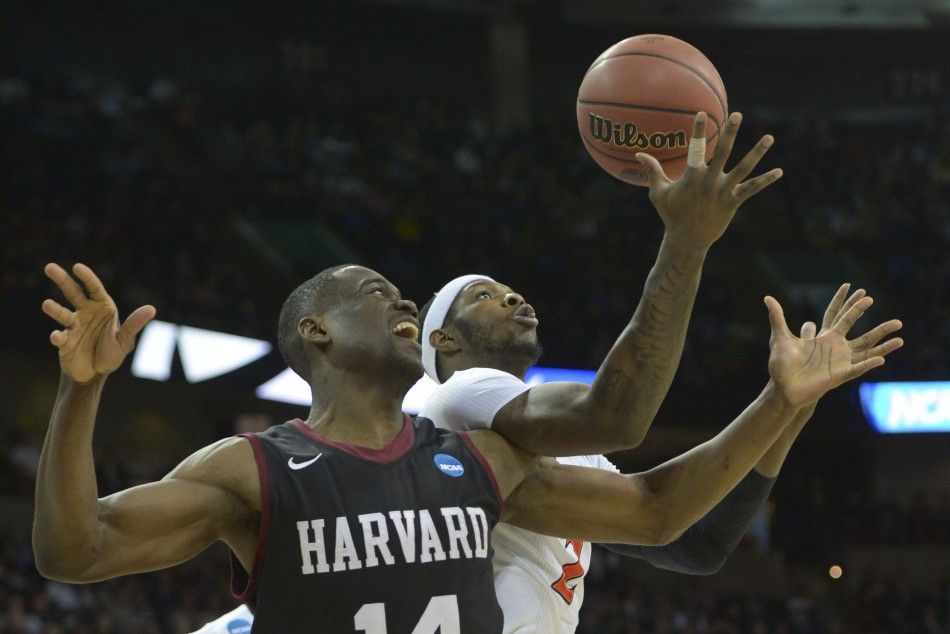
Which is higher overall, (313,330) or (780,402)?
(313,330)

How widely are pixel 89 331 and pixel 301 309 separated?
0.92 metres

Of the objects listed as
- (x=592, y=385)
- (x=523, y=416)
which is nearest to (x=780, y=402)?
(x=592, y=385)

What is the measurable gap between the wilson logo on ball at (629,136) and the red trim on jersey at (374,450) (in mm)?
1197

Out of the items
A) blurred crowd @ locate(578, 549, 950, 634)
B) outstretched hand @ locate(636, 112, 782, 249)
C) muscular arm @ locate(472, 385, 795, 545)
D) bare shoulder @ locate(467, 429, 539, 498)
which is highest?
outstretched hand @ locate(636, 112, 782, 249)

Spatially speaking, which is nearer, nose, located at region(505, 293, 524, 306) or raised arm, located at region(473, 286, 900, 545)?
raised arm, located at region(473, 286, 900, 545)

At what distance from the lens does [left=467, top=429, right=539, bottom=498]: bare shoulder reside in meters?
3.53

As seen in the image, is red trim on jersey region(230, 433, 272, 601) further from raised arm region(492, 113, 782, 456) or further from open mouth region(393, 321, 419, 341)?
raised arm region(492, 113, 782, 456)

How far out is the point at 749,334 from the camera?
20.4m

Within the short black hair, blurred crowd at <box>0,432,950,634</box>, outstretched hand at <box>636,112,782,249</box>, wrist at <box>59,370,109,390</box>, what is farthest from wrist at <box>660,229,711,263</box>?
blurred crowd at <box>0,432,950,634</box>

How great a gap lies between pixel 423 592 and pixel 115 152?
1631 centimetres

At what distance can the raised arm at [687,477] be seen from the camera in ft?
11.9

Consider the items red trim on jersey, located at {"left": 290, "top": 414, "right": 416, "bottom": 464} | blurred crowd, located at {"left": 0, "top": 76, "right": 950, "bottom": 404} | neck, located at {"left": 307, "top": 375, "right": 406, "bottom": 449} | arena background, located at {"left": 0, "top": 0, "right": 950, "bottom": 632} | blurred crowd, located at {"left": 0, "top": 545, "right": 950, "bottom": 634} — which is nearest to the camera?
red trim on jersey, located at {"left": 290, "top": 414, "right": 416, "bottom": 464}

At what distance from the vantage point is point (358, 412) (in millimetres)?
3535

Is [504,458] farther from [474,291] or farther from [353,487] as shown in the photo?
[474,291]
